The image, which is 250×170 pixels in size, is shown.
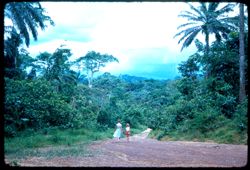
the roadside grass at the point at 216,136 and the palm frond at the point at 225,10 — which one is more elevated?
the palm frond at the point at 225,10

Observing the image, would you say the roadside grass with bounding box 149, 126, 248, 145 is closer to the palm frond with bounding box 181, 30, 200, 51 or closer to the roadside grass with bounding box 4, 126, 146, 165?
the roadside grass with bounding box 4, 126, 146, 165

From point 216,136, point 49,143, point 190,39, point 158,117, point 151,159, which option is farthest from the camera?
point 158,117

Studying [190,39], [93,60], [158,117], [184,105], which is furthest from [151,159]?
[93,60]

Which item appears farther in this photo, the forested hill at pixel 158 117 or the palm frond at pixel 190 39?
the palm frond at pixel 190 39

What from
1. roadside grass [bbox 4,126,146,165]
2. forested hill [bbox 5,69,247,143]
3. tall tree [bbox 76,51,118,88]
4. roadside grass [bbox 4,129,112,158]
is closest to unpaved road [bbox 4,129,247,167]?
roadside grass [bbox 4,126,146,165]

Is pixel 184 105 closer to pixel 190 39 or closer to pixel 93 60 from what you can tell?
pixel 190 39

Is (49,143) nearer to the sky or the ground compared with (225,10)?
nearer to the ground

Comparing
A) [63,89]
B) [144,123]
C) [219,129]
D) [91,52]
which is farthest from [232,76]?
[91,52]

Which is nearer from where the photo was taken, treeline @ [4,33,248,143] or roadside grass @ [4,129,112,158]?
roadside grass @ [4,129,112,158]

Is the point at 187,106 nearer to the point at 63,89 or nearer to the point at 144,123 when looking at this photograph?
the point at 63,89

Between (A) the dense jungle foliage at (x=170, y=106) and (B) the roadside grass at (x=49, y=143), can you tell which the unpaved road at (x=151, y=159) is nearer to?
(B) the roadside grass at (x=49, y=143)

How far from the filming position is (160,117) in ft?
90.4

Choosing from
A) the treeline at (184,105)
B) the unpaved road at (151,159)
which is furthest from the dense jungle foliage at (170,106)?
the unpaved road at (151,159)

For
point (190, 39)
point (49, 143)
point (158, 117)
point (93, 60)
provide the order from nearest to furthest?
point (49, 143)
point (190, 39)
point (158, 117)
point (93, 60)
